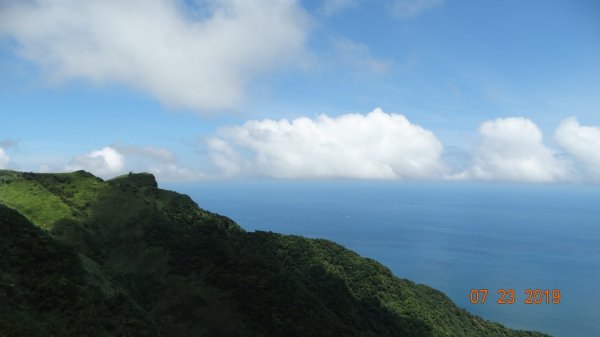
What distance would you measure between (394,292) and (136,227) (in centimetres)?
6451

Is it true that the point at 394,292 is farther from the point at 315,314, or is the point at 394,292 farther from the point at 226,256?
the point at 226,256

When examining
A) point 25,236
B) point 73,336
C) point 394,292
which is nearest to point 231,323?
point 73,336

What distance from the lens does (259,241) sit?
317 ft

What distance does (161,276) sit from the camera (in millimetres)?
54625
